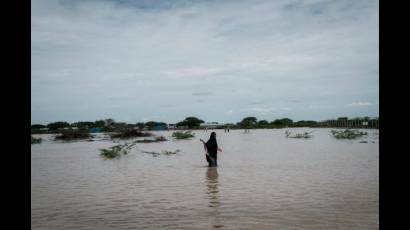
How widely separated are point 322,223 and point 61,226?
4.41 meters

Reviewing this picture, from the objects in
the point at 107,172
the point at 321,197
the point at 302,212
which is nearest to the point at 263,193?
the point at 321,197

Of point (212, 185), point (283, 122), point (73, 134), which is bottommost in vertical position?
point (212, 185)

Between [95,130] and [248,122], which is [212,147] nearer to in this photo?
[95,130]

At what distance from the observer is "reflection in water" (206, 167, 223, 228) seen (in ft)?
22.1

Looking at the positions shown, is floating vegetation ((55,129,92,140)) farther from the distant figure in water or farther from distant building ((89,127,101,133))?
the distant figure in water

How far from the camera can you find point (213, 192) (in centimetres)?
955

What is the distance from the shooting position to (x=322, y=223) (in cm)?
632

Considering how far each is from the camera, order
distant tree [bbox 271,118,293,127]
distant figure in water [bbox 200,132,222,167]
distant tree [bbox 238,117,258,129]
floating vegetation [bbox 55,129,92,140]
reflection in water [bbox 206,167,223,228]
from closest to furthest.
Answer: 1. reflection in water [bbox 206,167,223,228]
2. distant figure in water [bbox 200,132,222,167]
3. floating vegetation [bbox 55,129,92,140]
4. distant tree [bbox 238,117,258,129]
5. distant tree [bbox 271,118,293,127]

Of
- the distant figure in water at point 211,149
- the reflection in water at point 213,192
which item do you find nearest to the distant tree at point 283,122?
the distant figure in water at point 211,149

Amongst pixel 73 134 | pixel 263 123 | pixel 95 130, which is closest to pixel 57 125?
pixel 95 130

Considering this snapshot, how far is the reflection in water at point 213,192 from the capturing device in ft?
22.1

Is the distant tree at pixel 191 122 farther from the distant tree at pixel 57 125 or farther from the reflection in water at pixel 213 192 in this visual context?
the reflection in water at pixel 213 192

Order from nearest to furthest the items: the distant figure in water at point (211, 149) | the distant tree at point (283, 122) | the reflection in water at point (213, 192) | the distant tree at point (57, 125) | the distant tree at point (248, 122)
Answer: the reflection in water at point (213, 192) → the distant figure in water at point (211, 149) → the distant tree at point (57, 125) → the distant tree at point (248, 122) → the distant tree at point (283, 122)

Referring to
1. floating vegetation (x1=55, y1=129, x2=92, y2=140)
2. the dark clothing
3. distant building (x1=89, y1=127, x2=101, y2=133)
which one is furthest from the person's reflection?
distant building (x1=89, y1=127, x2=101, y2=133)
